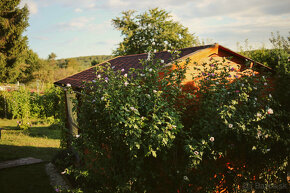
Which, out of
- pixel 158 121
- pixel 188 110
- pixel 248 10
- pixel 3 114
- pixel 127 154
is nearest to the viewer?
pixel 158 121

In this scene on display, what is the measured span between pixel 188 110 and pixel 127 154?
1547 millimetres

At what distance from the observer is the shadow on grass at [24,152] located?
9.06m

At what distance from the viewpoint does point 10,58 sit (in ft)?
80.1

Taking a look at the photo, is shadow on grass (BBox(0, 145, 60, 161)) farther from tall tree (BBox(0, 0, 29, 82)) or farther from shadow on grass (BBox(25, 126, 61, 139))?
tall tree (BBox(0, 0, 29, 82))

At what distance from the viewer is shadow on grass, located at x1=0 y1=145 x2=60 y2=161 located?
357 inches

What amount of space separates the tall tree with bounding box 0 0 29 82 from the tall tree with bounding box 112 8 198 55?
1139cm

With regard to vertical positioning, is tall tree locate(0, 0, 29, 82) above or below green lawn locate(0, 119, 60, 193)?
above

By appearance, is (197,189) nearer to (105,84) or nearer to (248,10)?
(105,84)

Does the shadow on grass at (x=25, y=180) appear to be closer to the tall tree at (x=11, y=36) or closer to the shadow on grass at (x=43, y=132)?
the shadow on grass at (x=43, y=132)

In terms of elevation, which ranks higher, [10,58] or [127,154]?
[10,58]

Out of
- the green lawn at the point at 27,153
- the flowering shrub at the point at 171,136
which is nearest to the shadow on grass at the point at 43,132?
the green lawn at the point at 27,153

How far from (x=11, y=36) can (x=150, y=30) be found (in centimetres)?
1758

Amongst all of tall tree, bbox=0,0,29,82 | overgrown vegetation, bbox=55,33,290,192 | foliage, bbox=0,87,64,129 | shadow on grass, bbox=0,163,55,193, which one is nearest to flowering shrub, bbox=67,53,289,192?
overgrown vegetation, bbox=55,33,290,192

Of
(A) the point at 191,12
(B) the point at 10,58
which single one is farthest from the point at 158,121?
(B) the point at 10,58
